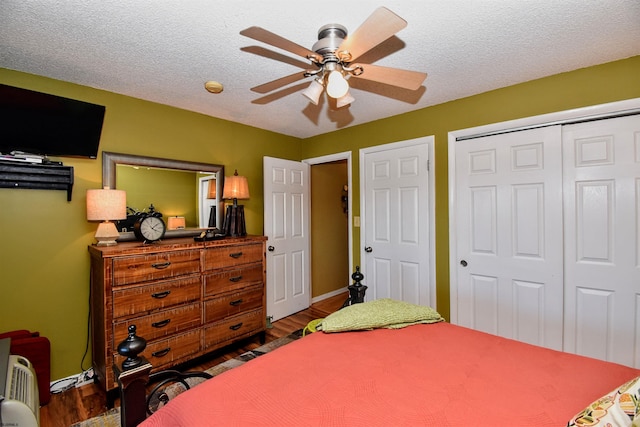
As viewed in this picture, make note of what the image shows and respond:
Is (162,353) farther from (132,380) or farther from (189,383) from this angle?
(132,380)

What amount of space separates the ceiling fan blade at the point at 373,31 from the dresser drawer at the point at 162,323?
221 centimetres

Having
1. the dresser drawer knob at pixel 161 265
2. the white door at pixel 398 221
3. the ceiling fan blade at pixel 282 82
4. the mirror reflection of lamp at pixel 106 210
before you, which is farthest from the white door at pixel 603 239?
the mirror reflection of lamp at pixel 106 210

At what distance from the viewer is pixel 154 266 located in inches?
87.0

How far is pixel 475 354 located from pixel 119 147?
298 cm

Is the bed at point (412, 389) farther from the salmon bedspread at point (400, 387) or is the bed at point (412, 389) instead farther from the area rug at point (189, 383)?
the area rug at point (189, 383)

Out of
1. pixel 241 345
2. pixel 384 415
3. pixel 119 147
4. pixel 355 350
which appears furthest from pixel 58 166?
pixel 384 415

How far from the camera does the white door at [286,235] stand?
342cm

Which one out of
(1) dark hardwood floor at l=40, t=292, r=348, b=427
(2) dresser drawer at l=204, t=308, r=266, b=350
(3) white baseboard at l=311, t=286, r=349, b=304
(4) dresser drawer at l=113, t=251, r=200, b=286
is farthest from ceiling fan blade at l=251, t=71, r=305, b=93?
(3) white baseboard at l=311, t=286, r=349, b=304

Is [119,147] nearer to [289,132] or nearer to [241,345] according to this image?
[289,132]

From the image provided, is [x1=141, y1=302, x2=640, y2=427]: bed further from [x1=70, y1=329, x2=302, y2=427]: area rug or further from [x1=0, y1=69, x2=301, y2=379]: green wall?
[x1=0, y1=69, x2=301, y2=379]: green wall

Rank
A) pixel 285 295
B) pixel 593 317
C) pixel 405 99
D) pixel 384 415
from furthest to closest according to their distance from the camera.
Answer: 1. pixel 285 295
2. pixel 405 99
3. pixel 593 317
4. pixel 384 415

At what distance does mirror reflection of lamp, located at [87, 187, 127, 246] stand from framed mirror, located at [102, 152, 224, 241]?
24cm

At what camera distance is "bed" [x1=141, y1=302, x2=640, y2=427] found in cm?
89

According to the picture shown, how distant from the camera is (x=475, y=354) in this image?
1.29 m
